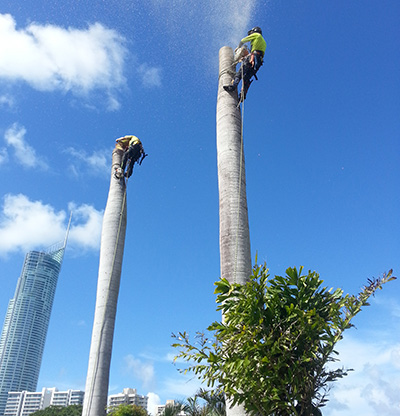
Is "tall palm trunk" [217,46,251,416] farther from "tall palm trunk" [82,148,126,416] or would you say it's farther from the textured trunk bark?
"tall palm trunk" [82,148,126,416]

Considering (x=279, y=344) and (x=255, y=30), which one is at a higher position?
(x=255, y=30)

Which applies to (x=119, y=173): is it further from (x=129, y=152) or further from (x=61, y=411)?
(x=61, y=411)

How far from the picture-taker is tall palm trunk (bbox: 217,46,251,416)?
908 centimetres

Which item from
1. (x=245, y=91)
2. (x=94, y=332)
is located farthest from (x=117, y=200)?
(x=245, y=91)

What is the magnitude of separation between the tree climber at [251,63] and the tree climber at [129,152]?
6667mm

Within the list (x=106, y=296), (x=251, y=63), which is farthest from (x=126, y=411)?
(x=251, y=63)

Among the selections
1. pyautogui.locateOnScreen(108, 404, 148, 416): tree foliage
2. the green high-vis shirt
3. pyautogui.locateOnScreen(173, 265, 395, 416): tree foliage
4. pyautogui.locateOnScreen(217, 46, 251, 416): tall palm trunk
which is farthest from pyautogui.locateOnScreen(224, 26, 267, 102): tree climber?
pyautogui.locateOnScreen(108, 404, 148, 416): tree foliage

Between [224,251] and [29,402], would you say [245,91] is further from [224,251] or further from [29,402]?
[29,402]

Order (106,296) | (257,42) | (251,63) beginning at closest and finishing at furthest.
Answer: (251,63) < (257,42) < (106,296)

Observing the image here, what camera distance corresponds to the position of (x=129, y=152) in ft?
56.6

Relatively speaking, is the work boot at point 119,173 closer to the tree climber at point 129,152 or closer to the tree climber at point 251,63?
the tree climber at point 129,152

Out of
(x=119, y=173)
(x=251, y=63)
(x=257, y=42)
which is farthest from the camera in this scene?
(x=119, y=173)

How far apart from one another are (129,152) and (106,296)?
5843mm

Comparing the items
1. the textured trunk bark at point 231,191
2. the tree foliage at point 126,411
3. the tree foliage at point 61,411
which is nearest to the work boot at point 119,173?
the textured trunk bark at point 231,191
